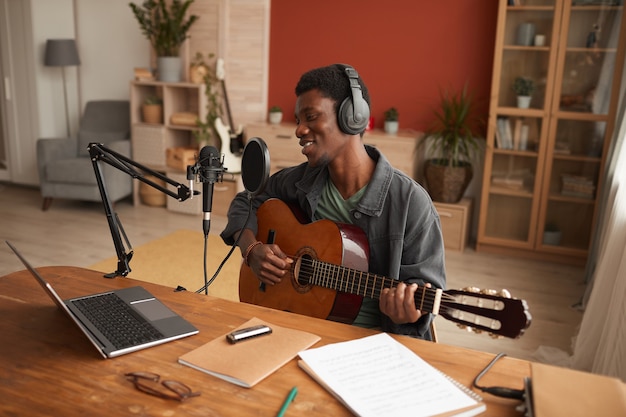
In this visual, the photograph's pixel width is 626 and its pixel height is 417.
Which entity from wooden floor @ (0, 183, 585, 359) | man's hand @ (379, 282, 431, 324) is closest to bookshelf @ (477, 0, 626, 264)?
wooden floor @ (0, 183, 585, 359)

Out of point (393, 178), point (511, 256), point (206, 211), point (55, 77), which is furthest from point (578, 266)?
point (55, 77)

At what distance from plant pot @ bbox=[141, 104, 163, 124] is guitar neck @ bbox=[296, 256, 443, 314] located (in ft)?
13.1

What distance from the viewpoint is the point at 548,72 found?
160 inches

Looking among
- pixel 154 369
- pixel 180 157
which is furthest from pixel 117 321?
pixel 180 157

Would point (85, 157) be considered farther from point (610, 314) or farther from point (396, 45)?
point (610, 314)

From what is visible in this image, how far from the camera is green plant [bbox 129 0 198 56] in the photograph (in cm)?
514

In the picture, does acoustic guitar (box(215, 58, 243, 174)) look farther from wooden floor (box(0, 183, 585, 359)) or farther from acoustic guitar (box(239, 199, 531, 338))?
acoustic guitar (box(239, 199, 531, 338))

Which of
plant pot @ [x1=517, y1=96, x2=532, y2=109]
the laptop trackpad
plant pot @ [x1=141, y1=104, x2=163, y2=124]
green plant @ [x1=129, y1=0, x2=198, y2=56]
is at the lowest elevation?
the laptop trackpad

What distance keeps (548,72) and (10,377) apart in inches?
153

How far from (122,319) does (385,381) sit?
0.61 meters

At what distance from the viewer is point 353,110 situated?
1.64 m

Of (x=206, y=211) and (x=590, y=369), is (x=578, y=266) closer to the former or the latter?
(x=590, y=369)

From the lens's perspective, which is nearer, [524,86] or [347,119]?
[347,119]

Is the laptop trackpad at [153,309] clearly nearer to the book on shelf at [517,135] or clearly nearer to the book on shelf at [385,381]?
the book on shelf at [385,381]
